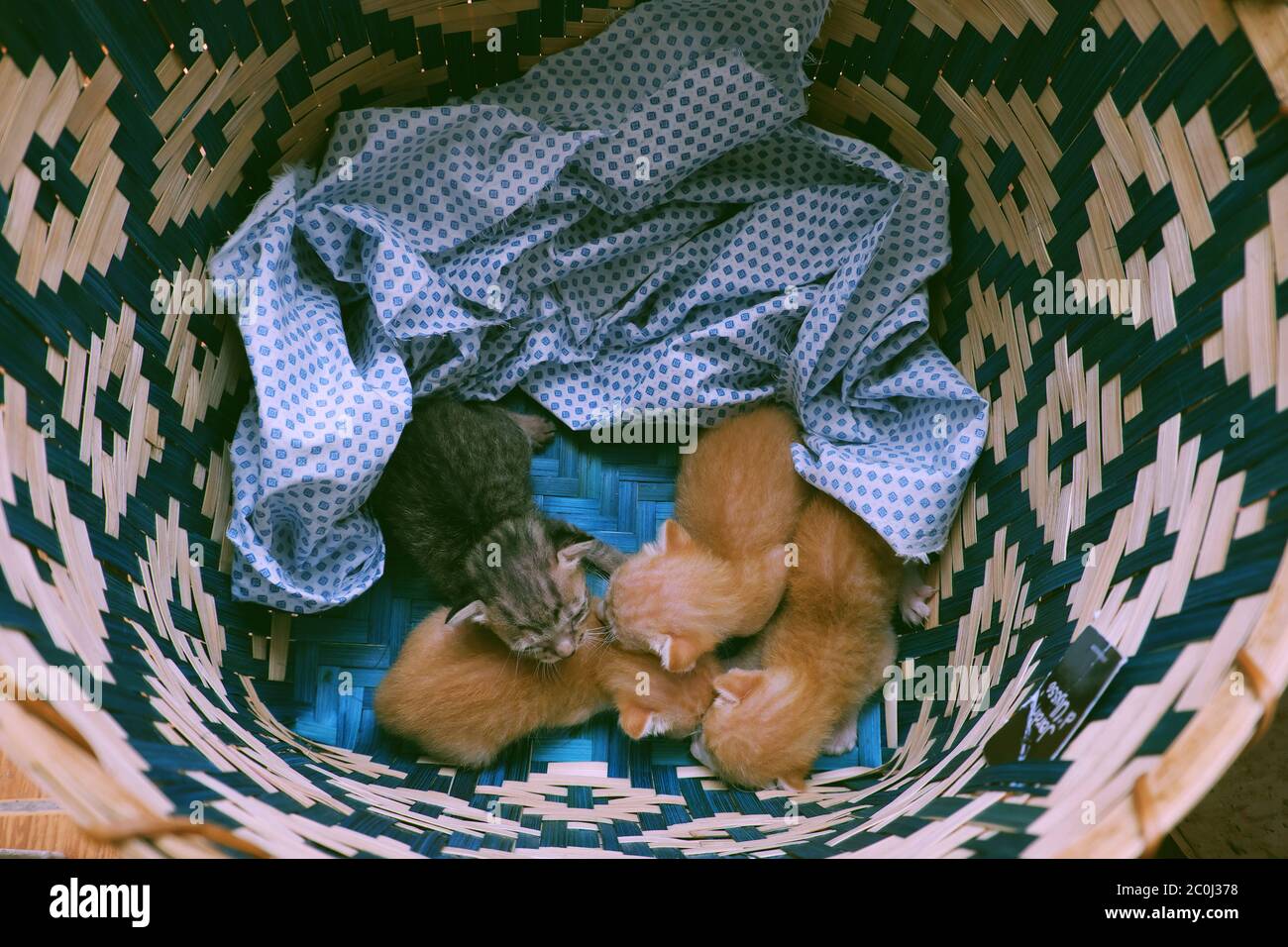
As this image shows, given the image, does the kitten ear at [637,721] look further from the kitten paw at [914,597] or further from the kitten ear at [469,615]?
the kitten paw at [914,597]

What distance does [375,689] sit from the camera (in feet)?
5.38

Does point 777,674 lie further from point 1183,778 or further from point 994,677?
point 1183,778

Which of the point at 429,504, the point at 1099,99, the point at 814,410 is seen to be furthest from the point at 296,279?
the point at 1099,99

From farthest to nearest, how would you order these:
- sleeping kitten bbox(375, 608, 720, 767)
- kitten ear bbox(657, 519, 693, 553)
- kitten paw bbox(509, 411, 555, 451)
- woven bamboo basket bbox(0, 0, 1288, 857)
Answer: kitten paw bbox(509, 411, 555, 451) → kitten ear bbox(657, 519, 693, 553) → sleeping kitten bbox(375, 608, 720, 767) → woven bamboo basket bbox(0, 0, 1288, 857)

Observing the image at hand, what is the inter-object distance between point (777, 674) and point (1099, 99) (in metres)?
1.09

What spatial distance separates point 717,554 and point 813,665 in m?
0.27

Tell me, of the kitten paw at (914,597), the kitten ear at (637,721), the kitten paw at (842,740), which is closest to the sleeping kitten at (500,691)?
the kitten ear at (637,721)

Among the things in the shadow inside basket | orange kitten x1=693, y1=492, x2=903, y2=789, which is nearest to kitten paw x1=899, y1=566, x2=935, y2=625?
orange kitten x1=693, y1=492, x2=903, y2=789

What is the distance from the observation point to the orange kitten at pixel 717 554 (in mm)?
1556

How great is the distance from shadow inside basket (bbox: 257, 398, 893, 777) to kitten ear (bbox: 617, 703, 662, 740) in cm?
10

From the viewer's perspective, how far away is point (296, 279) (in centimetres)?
162

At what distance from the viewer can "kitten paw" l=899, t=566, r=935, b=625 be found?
5.44ft

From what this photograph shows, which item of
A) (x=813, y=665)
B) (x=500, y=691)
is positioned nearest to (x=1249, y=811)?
(x=813, y=665)

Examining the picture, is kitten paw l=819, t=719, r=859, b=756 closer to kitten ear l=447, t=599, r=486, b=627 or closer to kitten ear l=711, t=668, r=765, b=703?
kitten ear l=711, t=668, r=765, b=703
